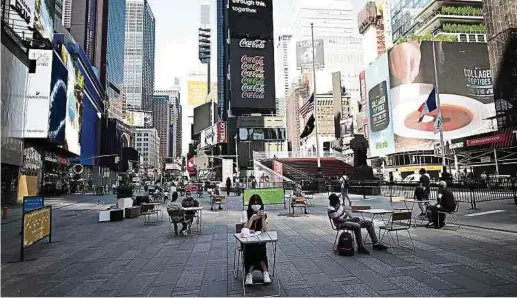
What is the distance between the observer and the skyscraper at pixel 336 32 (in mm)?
158375

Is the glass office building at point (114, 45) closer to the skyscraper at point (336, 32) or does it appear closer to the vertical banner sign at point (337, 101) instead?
the skyscraper at point (336, 32)

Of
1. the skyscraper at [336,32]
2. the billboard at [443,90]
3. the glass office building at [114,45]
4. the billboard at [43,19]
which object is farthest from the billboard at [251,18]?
the billboard at [43,19]

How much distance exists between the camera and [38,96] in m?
32.5

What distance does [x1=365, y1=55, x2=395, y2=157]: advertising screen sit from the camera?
232 ft

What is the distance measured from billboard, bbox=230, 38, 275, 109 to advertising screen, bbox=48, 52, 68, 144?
6416cm

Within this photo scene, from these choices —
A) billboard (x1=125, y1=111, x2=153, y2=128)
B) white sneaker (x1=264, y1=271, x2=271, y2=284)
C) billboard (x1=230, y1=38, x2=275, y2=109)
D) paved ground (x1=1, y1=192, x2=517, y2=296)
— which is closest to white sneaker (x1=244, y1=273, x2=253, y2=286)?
paved ground (x1=1, y1=192, x2=517, y2=296)

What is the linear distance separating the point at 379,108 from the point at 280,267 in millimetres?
72950

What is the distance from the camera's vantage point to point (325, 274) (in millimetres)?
6406

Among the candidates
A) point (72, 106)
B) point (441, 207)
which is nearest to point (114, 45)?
point (72, 106)

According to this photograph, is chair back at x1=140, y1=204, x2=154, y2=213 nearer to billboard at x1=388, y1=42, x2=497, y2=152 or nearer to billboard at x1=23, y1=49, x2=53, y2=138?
billboard at x1=23, y1=49, x2=53, y2=138

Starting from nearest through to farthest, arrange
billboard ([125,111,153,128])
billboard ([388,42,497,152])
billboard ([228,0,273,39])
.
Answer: billboard ([388,42,497,152]) → billboard ([228,0,273,39]) → billboard ([125,111,153,128])

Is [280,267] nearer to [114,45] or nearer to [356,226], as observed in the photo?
[356,226]

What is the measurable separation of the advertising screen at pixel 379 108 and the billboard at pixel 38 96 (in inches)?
2375

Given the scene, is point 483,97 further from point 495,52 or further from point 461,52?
point 495,52
